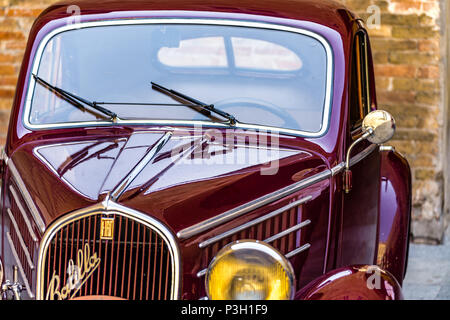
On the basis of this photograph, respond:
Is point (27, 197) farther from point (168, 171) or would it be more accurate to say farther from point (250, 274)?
point (250, 274)

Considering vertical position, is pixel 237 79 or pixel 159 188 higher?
pixel 237 79

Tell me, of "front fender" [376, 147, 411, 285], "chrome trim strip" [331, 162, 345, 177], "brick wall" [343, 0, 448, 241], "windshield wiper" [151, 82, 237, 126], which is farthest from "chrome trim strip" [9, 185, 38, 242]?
"brick wall" [343, 0, 448, 241]

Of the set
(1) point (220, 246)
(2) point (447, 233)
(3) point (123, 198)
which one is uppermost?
(3) point (123, 198)

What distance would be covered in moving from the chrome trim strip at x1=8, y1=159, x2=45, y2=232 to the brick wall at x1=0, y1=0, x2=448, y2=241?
12.5 ft

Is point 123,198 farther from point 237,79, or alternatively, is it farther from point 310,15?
point 310,15

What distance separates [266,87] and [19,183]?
3.61ft

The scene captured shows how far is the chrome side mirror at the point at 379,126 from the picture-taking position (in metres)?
3.20

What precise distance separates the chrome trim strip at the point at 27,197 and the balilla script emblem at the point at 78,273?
0.58ft

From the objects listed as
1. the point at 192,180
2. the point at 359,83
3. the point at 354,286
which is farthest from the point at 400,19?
the point at 354,286

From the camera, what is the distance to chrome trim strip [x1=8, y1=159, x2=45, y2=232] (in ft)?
9.59

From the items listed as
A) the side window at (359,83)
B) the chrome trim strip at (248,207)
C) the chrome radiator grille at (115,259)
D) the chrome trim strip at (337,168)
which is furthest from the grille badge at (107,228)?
the side window at (359,83)

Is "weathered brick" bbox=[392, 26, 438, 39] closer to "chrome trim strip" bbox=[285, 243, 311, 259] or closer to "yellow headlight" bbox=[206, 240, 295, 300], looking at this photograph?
"chrome trim strip" bbox=[285, 243, 311, 259]

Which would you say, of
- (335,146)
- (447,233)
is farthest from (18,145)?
(447,233)

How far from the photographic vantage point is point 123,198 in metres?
2.83
